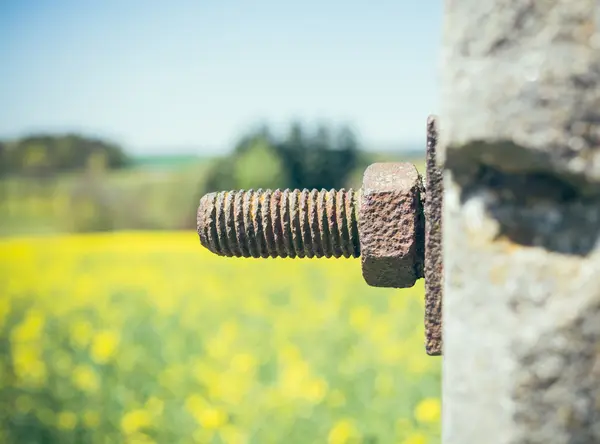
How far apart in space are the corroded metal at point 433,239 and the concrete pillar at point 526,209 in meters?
0.18

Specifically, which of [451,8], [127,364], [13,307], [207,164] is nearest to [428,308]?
[451,8]

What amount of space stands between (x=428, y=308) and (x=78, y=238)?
21770 millimetres

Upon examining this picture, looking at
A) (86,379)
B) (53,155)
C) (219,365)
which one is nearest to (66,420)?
(86,379)

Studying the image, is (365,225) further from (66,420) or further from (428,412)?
(66,420)

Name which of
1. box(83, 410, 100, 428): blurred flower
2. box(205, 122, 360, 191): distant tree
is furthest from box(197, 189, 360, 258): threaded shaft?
box(205, 122, 360, 191): distant tree

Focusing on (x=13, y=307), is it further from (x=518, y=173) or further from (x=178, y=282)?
(x=518, y=173)

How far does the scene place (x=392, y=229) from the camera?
1.27m

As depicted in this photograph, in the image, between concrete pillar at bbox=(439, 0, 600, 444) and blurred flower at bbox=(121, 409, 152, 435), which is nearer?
concrete pillar at bbox=(439, 0, 600, 444)

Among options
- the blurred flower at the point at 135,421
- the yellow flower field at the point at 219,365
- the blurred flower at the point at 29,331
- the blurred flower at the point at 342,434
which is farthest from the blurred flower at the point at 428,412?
the blurred flower at the point at 29,331

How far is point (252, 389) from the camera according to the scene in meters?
5.41

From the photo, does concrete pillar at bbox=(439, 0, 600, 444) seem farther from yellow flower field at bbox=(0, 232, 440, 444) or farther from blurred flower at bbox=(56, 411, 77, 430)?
blurred flower at bbox=(56, 411, 77, 430)

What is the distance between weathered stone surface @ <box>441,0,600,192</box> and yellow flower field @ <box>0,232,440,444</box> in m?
3.49

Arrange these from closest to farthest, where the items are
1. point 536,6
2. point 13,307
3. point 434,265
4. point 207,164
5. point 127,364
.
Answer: point 536,6, point 434,265, point 127,364, point 13,307, point 207,164

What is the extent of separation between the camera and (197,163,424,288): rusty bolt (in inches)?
50.5
